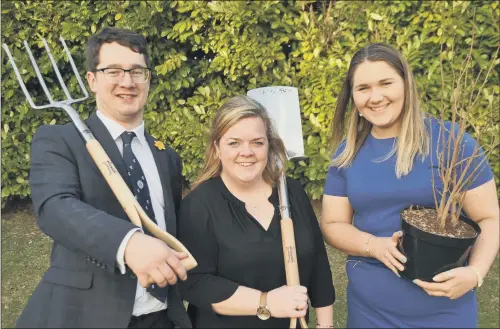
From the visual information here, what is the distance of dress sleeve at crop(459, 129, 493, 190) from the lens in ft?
6.14

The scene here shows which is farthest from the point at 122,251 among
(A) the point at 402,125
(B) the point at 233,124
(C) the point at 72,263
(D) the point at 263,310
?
(A) the point at 402,125

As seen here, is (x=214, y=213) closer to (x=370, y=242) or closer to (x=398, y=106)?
(x=370, y=242)

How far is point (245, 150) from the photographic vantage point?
1.99 metres

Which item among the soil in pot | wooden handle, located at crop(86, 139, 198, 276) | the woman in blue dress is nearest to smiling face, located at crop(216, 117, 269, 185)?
the woman in blue dress

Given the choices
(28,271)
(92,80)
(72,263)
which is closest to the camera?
(72,263)

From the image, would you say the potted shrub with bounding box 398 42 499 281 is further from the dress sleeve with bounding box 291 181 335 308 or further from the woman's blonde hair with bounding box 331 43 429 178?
the dress sleeve with bounding box 291 181 335 308

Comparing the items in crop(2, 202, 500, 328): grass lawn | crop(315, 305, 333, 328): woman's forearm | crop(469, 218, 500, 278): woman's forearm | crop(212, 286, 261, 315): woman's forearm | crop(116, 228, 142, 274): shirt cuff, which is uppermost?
crop(116, 228, 142, 274): shirt cuff

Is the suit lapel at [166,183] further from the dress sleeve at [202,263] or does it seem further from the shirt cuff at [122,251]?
the shirt cuff at [122,251]

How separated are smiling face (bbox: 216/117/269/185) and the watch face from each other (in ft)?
1.72

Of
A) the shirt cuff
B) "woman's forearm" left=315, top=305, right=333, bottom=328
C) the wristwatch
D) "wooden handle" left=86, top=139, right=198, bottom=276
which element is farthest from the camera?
"woman's forearm" left=315, top=305, right=333, bottom=328

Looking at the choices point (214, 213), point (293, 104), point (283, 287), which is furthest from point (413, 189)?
point (293, 104)

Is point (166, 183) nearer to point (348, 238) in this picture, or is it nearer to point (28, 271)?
point (348, 238)

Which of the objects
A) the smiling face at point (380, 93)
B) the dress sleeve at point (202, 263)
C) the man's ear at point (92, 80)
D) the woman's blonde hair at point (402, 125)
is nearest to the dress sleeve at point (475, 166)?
the woman's blonde hair at point (402, 125)

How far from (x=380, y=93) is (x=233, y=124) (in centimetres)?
63
